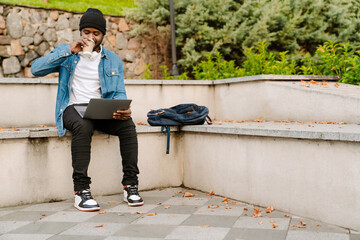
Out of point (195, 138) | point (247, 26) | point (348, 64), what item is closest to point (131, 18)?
point (247, 26)

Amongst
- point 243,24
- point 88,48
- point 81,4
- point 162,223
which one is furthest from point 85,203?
point 81,4

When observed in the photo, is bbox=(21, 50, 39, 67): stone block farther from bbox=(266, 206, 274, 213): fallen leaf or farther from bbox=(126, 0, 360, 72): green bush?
bbox=(266, 206, 274, 213): fallen leaf

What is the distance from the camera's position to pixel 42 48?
36.3 ft

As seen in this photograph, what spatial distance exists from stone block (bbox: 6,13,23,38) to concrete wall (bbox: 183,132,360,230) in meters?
7.69

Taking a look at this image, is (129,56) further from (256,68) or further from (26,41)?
(256,68)

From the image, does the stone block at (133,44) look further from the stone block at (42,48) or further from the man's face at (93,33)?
the man's face at (93,33)

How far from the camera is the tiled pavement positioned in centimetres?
312

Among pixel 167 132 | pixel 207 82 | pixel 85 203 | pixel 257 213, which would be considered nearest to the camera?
pixel 257 213

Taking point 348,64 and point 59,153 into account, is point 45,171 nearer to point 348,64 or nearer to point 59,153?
point 59,153

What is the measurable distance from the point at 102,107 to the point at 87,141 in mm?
390

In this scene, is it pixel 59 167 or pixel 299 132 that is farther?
pixel 59 167

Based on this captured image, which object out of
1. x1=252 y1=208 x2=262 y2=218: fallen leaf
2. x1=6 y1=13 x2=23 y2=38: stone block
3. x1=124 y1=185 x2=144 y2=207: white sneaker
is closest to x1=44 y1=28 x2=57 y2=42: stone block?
x1=6 y1=13 x2=23 y2=38: stone block

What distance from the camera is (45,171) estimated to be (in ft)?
14.2

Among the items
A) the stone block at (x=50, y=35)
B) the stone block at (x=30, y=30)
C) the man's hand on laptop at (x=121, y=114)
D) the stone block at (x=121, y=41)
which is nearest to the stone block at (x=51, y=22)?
the stone block at (x=50, y=35)
